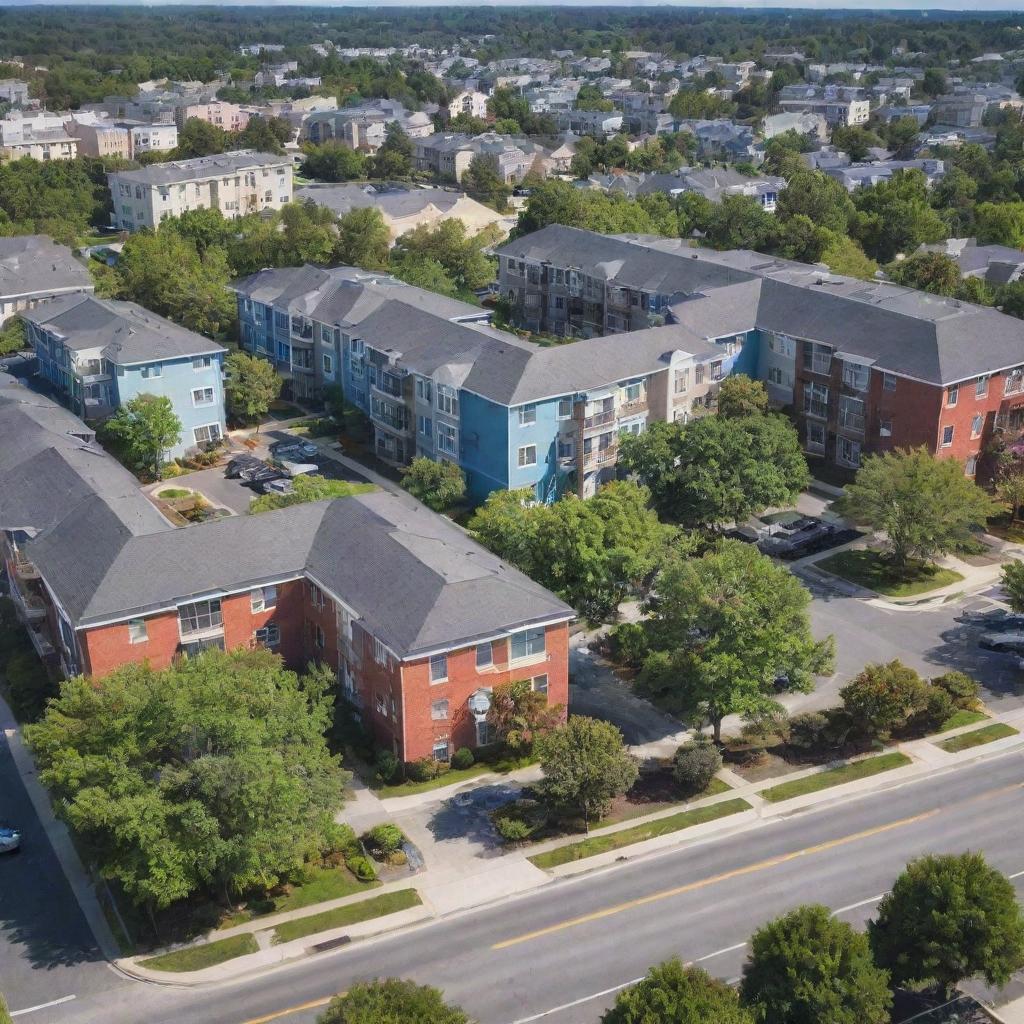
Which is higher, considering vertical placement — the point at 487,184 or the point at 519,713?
the point at 487,184

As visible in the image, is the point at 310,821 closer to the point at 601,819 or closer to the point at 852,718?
the point at 601,819

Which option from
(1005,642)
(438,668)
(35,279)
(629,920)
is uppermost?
(35,279)

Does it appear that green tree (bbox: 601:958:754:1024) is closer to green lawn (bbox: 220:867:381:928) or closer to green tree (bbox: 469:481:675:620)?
green lawn (bbox: 220:867:381:928)

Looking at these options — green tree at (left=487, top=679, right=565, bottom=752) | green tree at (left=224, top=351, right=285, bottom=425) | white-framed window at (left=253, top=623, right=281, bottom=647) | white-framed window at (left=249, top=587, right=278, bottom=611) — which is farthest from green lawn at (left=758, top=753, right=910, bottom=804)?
green tree at (left=224, top=351, right=285, bottom=425)

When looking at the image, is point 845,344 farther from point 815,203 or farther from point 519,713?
point 815,203

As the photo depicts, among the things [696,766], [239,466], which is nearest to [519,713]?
[696,766]

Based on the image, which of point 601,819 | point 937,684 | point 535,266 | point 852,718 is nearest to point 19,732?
point 601,819

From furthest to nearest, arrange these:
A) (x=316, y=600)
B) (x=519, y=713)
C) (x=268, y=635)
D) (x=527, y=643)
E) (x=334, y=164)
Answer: (x=334, y=164) < (x=268, y=635) < (x=316, y=600) < (x=527, y=643) < (x=519, y=713)
